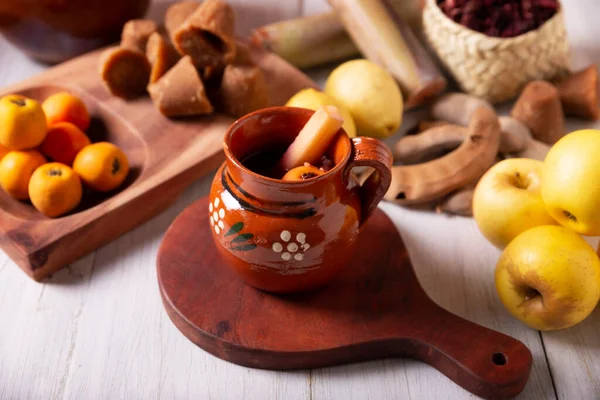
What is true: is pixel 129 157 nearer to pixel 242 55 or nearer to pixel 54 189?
pixel 54 189

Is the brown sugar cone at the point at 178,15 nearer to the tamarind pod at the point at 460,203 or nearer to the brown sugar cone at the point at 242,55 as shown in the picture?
the brown sugar cone at the point at 242,55

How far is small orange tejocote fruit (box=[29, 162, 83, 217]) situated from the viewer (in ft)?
3.46

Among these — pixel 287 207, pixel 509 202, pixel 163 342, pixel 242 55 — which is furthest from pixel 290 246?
pixel 242 55

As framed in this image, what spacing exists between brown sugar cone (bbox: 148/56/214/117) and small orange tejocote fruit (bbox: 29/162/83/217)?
0.23 meters

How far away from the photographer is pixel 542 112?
1.26 metres

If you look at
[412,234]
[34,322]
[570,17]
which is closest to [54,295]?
[34,322]

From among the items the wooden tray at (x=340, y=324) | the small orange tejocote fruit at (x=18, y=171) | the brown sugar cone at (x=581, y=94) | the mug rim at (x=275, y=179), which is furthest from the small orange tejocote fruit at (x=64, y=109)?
the brown sugar cone at (x=581, y=94)

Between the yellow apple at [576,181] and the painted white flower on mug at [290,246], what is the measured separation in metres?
0.37

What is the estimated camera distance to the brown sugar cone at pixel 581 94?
1320mm

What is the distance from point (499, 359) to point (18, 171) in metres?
0.83

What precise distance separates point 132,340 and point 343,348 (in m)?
0.32

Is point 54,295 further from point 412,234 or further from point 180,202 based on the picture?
point 412,234

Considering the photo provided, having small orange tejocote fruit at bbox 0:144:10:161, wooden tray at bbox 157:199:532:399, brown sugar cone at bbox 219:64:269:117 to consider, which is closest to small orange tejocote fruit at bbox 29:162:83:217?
small orange tejocote fruit at bbox 0:144:10:161

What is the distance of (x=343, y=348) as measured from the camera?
89cm
